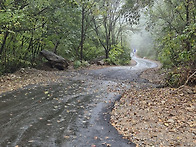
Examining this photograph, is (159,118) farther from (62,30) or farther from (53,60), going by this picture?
(62,30)

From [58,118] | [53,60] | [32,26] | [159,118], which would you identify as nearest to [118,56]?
[53,60]

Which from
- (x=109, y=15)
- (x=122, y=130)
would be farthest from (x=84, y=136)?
(x=109, y=15)

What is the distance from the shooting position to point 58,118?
5.92m

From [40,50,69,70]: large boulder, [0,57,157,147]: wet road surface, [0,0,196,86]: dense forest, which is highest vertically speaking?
[0,0,196,86]: dense forest

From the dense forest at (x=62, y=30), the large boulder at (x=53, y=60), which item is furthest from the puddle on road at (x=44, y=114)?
the large boulder at (x=53, y=60)

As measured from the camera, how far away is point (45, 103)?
734 cm

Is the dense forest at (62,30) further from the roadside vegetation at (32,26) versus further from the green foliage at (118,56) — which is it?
the green foliage at (118,56)

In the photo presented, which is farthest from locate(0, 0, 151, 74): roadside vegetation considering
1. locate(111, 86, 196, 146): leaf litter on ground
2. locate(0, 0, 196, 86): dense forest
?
locate(111, 86, 196, 146): leaf litter on ground

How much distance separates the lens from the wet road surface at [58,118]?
14.9ft

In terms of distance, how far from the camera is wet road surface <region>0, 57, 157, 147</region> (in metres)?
4.53

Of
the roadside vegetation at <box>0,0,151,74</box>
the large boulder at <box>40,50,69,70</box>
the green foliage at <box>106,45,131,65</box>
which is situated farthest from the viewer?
the green foliage at <box>106,45,131,65</box>

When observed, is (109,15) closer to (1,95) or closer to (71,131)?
(1,95)

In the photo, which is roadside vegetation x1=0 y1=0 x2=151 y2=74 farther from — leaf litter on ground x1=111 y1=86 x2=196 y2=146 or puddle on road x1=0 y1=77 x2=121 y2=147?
leaf litter on ground x1=111 y1=86 x2=196 y2=146

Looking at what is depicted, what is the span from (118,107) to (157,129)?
7.62 feet
